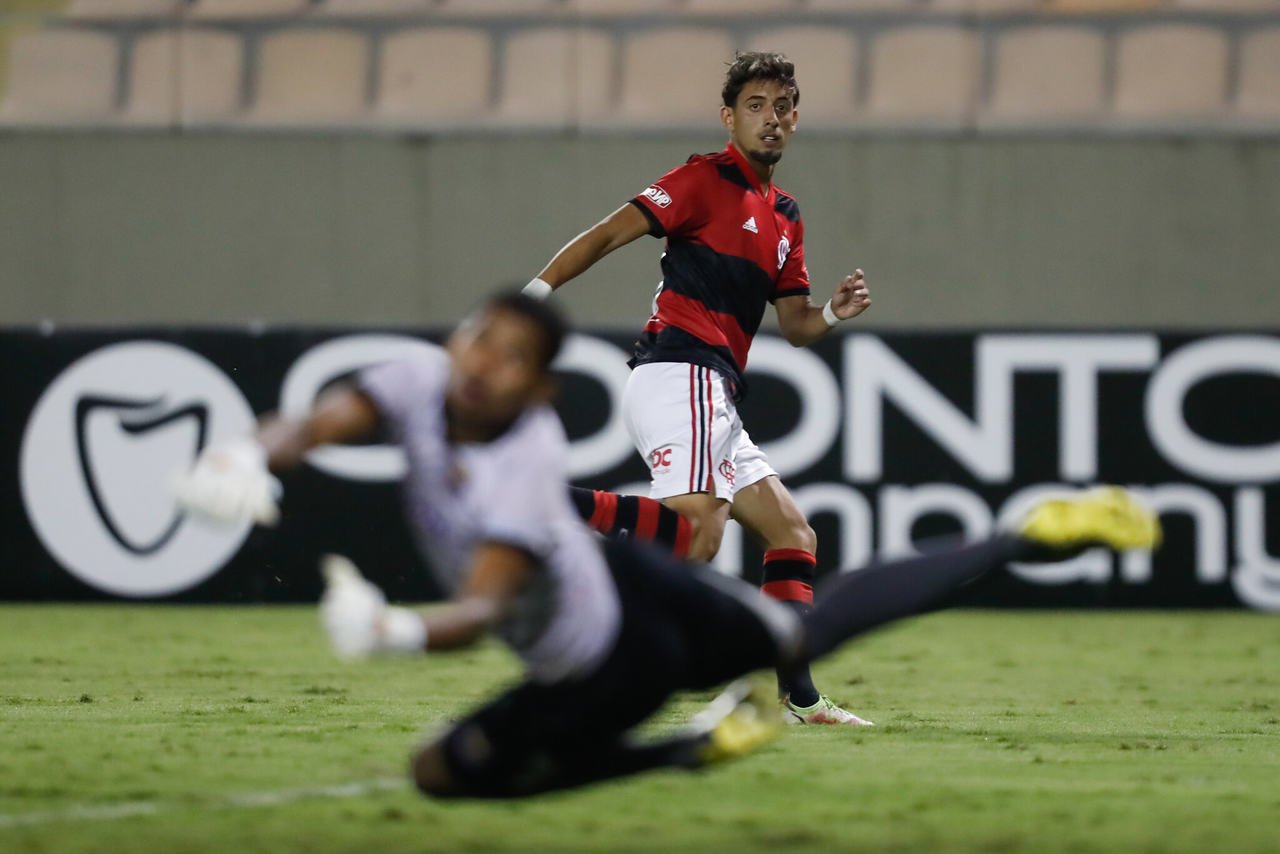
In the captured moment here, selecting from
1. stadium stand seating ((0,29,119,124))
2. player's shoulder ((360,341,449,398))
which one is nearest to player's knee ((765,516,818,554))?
player's shoulder ((360,341,449,398))

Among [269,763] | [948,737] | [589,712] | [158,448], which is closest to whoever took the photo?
[589,712]

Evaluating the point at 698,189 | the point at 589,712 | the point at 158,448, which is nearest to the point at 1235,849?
the point at 589,712

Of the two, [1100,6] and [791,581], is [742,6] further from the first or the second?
[791,581]

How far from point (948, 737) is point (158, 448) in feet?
22.2

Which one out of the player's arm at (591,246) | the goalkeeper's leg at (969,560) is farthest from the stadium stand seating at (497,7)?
the goalkeeper's leg at (969,560)

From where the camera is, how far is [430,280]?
522 inches

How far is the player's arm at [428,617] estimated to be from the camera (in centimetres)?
363

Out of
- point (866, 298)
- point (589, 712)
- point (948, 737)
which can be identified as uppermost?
point (866, 298)

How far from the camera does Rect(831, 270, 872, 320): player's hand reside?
269 inches

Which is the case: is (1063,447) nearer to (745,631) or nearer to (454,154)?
(454,154)

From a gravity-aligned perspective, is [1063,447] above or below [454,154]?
below

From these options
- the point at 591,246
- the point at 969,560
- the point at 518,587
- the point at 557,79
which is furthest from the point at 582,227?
the point at 518,587

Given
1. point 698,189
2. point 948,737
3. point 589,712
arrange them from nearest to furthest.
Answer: point 589,712
point 948,737
point 698,189

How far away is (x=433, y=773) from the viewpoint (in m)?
4.34
